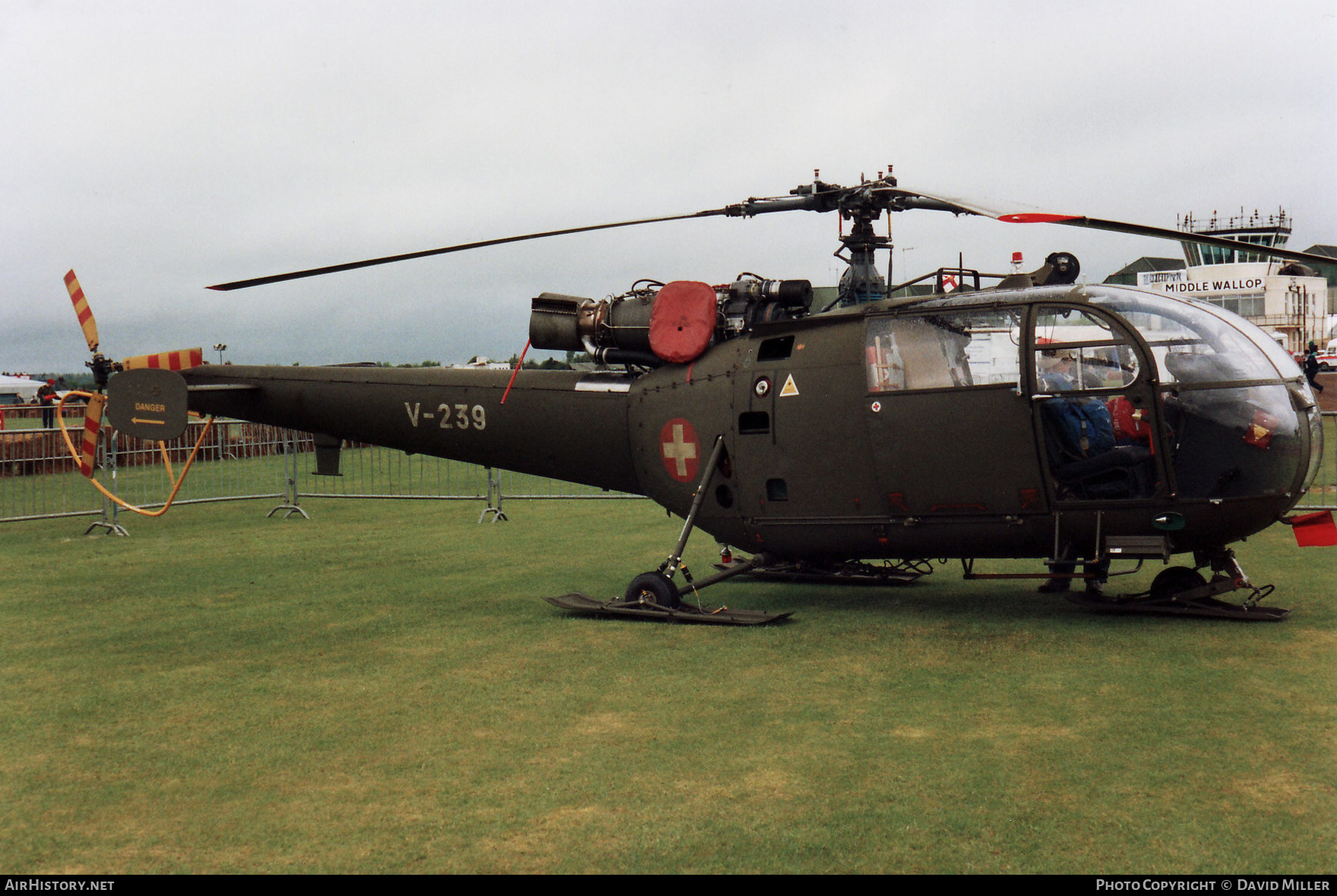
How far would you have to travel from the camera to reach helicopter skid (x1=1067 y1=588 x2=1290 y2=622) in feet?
24.6

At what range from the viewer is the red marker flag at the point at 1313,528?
24.1ft

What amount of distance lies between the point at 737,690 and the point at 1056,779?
208cm

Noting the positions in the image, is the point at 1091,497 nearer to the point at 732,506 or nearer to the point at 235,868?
the point at 732,506

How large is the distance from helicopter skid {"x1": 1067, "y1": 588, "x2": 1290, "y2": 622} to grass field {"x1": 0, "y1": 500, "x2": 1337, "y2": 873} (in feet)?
0.39

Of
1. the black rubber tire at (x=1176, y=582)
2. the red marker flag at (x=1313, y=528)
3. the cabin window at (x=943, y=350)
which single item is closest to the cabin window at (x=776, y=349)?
the cabin window at (x=943, y=350)

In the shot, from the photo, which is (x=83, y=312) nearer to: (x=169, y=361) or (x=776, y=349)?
(x=169, y=361)

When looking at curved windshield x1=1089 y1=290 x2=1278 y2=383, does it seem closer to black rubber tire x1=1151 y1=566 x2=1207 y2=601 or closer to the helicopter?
the helicopter

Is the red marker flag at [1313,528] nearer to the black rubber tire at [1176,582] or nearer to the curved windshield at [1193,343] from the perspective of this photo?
the black rubber tire at [1176,582]

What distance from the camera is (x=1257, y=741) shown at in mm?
5031

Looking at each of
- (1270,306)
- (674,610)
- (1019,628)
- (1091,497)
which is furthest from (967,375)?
(1270,306)

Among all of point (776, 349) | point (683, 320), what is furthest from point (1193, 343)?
point (683, 320)

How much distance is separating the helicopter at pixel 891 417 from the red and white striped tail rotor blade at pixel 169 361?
680mm

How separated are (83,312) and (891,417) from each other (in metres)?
8.47

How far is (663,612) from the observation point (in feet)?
26.8
